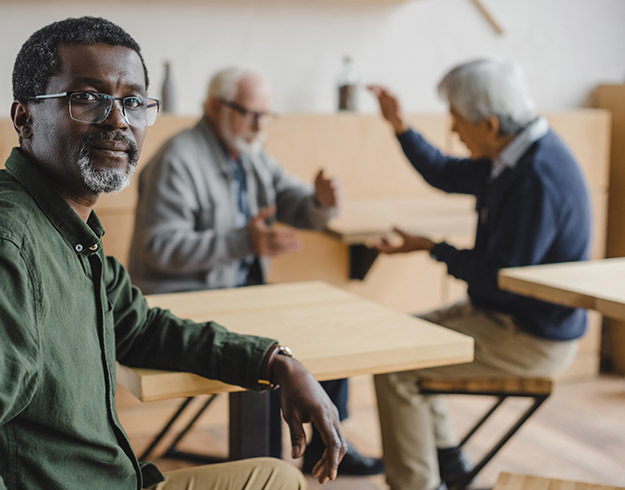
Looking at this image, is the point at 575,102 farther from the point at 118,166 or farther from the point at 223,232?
the point at 118,166

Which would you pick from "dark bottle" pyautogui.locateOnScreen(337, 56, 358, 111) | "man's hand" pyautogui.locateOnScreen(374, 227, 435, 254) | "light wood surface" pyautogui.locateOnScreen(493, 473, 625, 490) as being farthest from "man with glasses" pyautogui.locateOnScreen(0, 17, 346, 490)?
Answer: "dark bottle" pyautogui.locateOnScreen(337, 56, 358, 111)

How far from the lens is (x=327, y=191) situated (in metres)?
2.96

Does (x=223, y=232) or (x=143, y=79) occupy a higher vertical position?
(x=143, y=79)

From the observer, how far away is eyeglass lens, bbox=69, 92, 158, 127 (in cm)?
119

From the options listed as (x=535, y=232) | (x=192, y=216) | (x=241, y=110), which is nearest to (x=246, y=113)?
(x=241, y=110)

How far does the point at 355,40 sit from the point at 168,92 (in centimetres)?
98

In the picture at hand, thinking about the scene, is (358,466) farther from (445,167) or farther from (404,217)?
(445,167)

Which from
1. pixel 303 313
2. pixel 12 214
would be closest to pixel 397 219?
pixel 303 313

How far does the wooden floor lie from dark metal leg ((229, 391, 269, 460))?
0.92 m

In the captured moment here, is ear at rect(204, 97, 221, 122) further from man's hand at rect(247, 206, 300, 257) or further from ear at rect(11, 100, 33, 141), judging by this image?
ear at rect(11, 100, 33, 141)

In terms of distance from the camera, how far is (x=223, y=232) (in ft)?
9.07

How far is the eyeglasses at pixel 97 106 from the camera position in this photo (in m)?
1.19

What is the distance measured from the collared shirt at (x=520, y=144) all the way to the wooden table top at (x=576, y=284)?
39 cm

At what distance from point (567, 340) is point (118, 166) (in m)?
1.60
